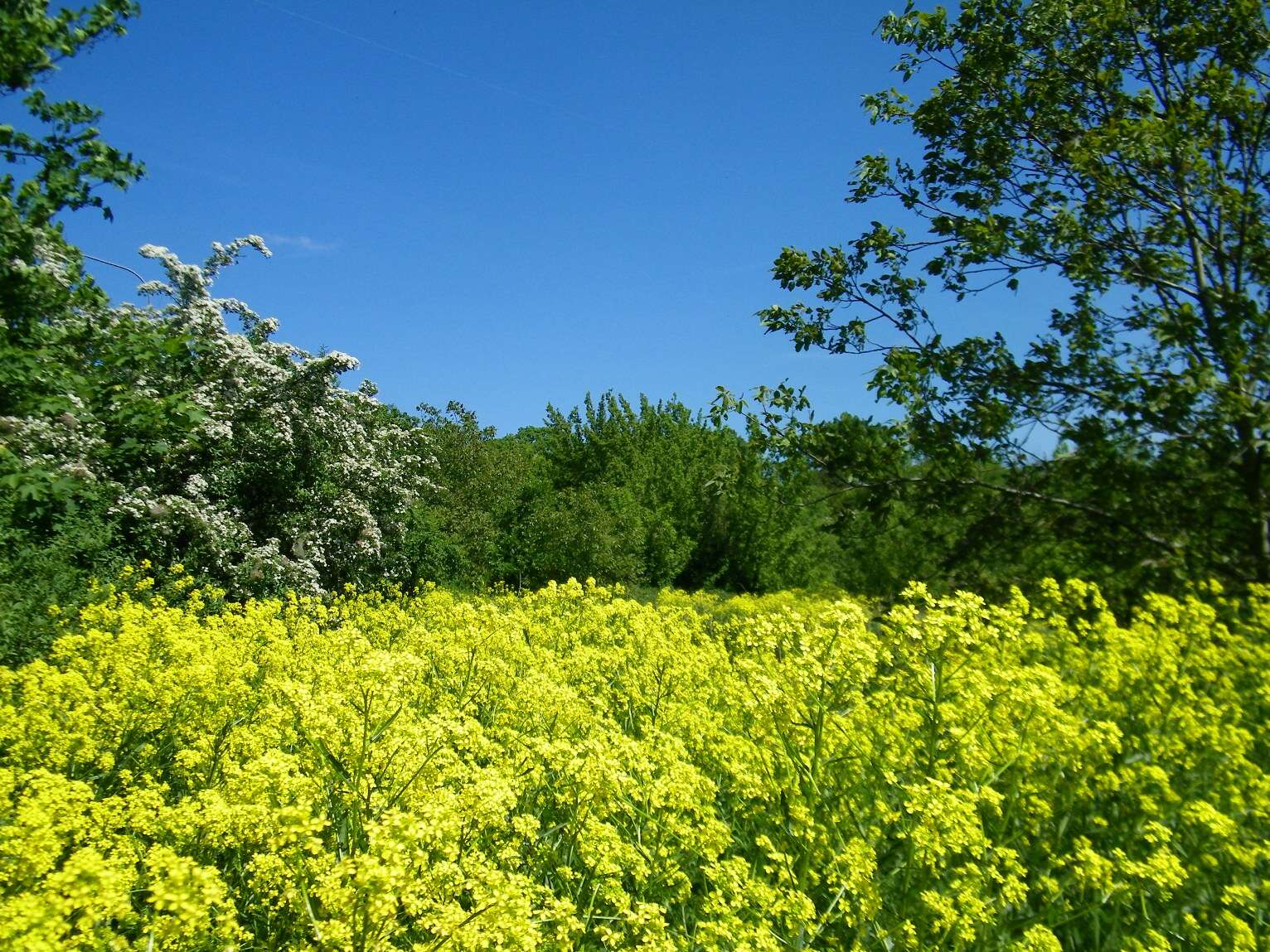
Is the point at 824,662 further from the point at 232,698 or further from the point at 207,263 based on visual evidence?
the point at 207,263

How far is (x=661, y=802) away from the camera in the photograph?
113 inches

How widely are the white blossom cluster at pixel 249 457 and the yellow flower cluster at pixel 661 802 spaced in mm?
5589

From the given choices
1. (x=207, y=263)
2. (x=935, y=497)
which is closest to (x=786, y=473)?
(x=935, y=497)

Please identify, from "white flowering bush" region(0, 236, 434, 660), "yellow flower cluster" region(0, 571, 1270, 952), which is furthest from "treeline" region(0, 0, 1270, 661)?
"yellow flower cluster" region(0, 571, 1270, 952)

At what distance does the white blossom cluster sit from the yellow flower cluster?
5589 mm

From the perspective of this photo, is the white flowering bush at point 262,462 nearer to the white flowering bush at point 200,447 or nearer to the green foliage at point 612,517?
the white flowering bush at point 200,447

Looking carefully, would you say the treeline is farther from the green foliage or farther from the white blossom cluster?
the green foliage

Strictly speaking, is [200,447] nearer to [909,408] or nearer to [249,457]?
[249,457]

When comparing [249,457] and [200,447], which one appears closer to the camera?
[200,447]

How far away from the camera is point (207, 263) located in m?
10.7

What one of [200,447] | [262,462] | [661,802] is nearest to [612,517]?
[262,462]

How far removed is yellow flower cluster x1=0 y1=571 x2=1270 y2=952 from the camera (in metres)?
2.24

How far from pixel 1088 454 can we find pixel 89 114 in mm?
9567

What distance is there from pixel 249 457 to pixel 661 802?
32.8ft
